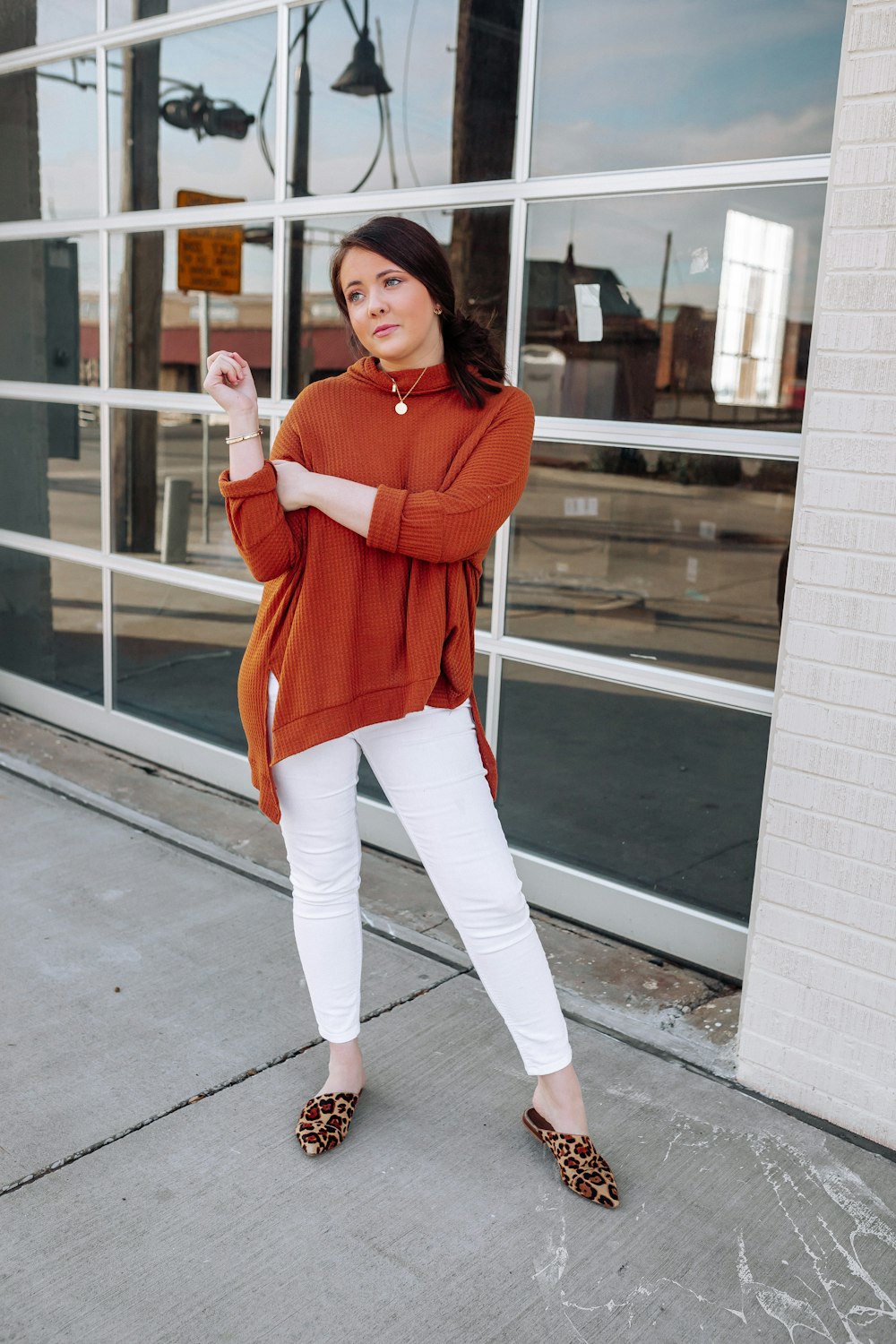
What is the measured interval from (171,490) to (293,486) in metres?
2.50

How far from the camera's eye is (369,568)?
83.2 inches

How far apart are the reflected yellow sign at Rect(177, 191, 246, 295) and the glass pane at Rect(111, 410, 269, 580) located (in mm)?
442

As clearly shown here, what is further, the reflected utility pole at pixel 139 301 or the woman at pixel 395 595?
the reflected utility pole at pixel 139 301

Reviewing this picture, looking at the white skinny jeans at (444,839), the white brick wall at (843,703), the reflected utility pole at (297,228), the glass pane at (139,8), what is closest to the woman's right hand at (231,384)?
the white skinny jeans at (444,839)

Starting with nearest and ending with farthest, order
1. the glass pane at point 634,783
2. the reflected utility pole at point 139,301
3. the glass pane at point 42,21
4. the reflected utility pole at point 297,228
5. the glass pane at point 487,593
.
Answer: the glass pane at point 634,783 → the glass pane at point 487,593 → the reflected utility pole at point 297,228 → the reflected utility pole at point 139,301 → the glass pane at point 42,21

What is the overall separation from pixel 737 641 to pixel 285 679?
1302 millimetres

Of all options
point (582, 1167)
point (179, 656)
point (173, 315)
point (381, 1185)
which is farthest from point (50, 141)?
point (582, 1167)

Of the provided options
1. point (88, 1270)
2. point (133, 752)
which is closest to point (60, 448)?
point (133, 752)

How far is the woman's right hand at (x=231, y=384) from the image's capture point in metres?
2.04

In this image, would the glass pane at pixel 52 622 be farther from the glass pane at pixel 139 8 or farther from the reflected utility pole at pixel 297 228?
the glass pane at pixel 139 8

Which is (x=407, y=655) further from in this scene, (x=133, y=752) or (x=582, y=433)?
(x=133, y=752)

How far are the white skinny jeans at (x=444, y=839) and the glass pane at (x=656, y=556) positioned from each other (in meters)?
0.97

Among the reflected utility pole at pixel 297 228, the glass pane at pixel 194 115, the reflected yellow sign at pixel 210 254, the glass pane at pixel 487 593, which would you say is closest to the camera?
the glass pane at pixel 487 593

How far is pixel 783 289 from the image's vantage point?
270 centimetres
